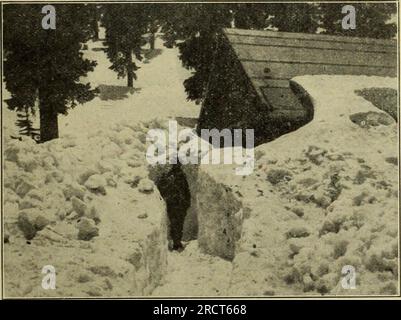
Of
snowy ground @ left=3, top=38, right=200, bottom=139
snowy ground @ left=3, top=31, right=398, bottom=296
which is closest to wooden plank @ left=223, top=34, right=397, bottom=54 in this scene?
snowy ground @ left=3, top=31, right=398, bottom=296

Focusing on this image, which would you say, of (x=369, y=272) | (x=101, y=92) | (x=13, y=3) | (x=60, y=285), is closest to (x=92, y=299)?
(x=60, y=285)

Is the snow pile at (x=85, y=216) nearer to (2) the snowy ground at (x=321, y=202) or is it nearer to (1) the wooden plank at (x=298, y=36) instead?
(2) the snowy ground at (x=321, y=202)

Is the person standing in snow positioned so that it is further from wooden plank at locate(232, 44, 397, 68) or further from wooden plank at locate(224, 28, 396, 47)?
wooden plank at locate(224, 28, 396, 47)

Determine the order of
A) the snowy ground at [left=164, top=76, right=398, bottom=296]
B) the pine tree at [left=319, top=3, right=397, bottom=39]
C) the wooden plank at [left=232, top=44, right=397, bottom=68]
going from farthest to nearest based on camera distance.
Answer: the wooden plank at [left=232, top=44, right=397, bottom=68], the pine tree at [left=319, top=3, right=397, bottom=39], the snowy ground at [left=164, top=76, right=398, bottom=296]

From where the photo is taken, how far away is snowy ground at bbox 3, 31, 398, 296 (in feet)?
14.5

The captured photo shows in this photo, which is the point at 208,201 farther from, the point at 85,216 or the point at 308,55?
the point at 308,55

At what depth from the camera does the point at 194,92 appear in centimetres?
484

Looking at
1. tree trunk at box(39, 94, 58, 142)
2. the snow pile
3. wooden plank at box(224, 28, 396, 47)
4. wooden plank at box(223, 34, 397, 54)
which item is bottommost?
the snow pile

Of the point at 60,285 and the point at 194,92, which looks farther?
the point at 194,92

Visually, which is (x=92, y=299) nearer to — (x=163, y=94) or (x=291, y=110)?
(x=163, y=94)

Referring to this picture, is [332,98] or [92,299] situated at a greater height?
[332,98]

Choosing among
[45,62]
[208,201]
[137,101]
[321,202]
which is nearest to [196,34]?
[137,101]

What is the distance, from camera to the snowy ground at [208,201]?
443 cm
